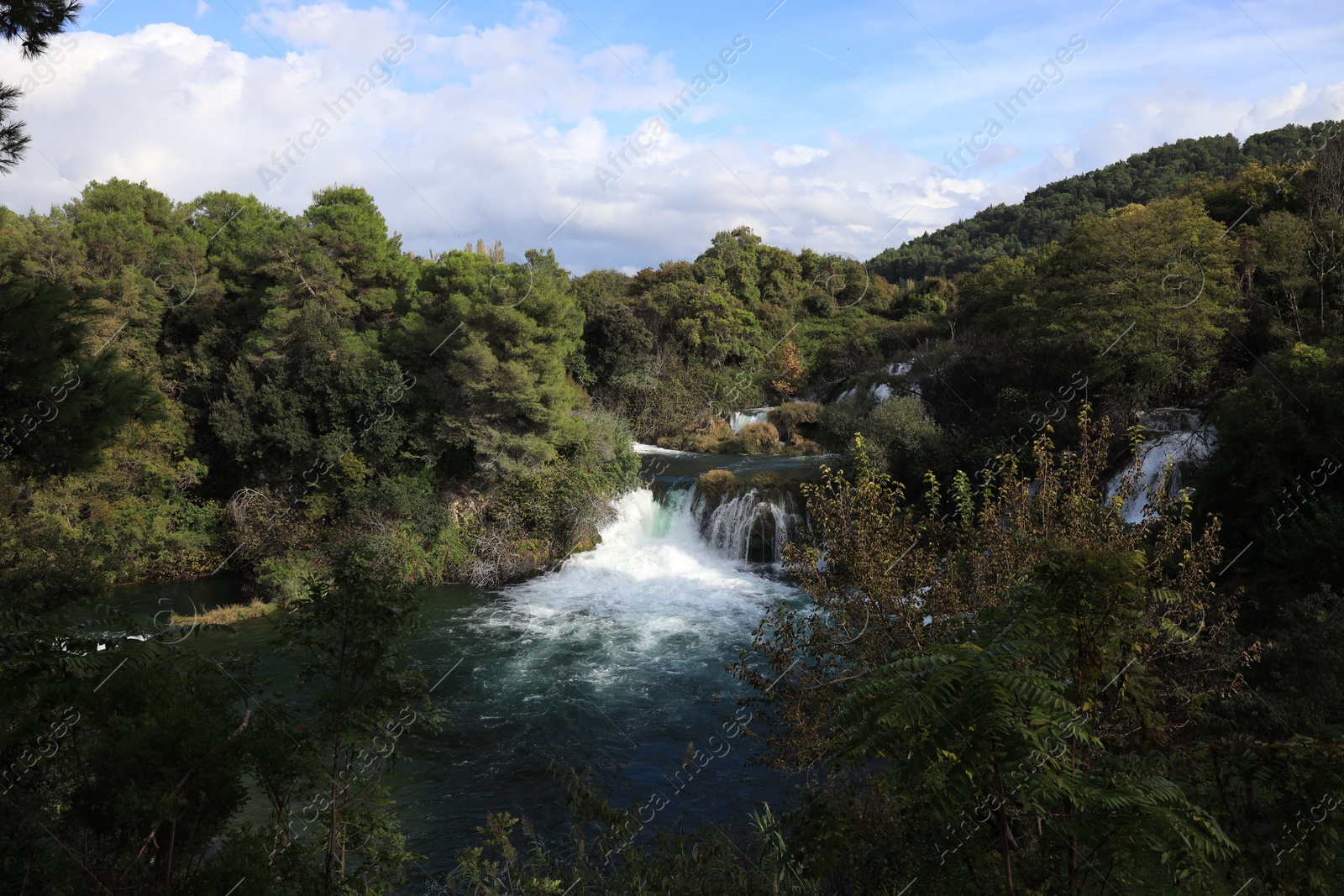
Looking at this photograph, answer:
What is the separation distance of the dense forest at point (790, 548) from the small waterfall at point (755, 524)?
2.61 metres

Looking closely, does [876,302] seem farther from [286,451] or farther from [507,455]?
[286,451]

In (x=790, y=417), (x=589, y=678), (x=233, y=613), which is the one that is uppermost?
(x=790, y=417)

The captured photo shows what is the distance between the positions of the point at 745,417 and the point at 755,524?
12.0 meters

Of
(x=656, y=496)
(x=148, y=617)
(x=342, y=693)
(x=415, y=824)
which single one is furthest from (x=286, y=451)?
(x=342, y=693)

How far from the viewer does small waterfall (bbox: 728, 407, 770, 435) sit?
2933 cm

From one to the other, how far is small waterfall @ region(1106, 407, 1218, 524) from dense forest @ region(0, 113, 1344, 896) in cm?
47

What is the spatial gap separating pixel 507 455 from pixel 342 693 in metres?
14.4

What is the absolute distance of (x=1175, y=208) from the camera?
1686cm

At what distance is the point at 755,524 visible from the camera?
59.8 ft

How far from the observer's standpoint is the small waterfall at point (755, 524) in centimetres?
1805

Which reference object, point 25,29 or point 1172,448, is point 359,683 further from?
point 1172,448

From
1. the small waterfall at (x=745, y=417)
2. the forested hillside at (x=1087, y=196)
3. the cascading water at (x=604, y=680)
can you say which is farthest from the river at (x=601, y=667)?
the forested hillside at (x=1087, y=196)

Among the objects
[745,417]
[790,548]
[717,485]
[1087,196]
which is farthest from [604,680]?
[1087,196]

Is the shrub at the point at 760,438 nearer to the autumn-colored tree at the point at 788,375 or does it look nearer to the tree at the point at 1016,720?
the autumn-colored tree at the point at 788,375
